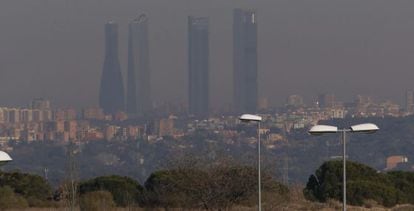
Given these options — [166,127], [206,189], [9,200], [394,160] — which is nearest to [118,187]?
[9,200]

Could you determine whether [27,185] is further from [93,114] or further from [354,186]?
[93,114]

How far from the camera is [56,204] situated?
44062 millimetres

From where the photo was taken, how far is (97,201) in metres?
41.4

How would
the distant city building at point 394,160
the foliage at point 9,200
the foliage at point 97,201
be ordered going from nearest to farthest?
the foliage at point 97,201 → the foliage at point 9,200 → the distant city building at point 394,160

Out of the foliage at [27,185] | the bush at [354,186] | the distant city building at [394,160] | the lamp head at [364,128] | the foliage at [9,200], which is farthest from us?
the distant city building at [394,160]

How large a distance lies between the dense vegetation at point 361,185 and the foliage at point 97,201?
33.8 feet

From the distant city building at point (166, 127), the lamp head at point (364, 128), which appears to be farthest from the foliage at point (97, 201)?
the distant city building at point (166, 127)

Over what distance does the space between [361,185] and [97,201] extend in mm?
12910

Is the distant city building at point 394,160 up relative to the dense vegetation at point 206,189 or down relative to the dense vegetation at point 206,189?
down

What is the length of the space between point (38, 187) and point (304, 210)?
13588 millimetres

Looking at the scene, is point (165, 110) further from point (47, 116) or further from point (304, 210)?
point (304, 210)

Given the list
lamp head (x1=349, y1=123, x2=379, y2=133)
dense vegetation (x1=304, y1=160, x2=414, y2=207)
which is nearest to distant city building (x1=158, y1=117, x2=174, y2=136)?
dense vegetation (x1=304, y1=160, x2=414, y2=207)

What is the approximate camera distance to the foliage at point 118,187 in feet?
152

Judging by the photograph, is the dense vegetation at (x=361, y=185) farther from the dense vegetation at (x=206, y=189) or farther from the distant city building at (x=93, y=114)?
the distant city building at (x=93, y=114)
